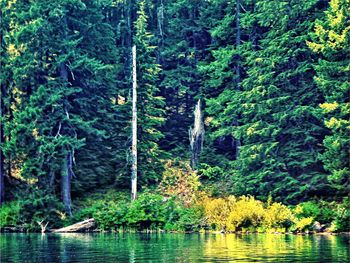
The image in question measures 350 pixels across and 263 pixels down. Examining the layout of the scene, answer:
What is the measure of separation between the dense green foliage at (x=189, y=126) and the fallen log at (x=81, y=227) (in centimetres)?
55

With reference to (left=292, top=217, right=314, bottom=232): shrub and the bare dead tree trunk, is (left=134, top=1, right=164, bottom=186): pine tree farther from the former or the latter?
(left=292, top=217, right=314, bottom=232): shrub

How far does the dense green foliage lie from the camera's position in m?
34.7

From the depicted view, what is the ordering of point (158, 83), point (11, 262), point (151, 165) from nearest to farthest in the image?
point (11, 262) < point (151, 165) < point (158, 83)

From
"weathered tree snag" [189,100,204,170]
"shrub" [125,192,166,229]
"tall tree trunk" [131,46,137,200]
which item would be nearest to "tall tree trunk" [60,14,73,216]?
"tall tree trunk" [131,46,137,200]

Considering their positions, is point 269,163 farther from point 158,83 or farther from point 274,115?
point 158,83

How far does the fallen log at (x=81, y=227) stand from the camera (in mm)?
36281

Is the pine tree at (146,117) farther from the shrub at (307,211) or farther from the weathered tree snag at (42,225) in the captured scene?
the shrub at (307,211)

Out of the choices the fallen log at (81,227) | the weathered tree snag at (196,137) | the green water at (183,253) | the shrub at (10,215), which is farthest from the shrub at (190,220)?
the green water at (183,253)

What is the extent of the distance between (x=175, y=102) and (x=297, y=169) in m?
Answer: 16.0

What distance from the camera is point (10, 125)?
38.9 m

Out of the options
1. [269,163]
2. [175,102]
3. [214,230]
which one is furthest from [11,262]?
[175,102]

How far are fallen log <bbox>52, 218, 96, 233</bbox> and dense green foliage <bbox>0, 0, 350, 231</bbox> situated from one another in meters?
0.55

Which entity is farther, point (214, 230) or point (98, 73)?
point (98, 73)

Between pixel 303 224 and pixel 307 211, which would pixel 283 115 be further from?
pixel 303 224
